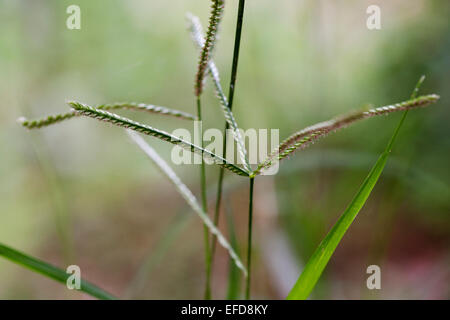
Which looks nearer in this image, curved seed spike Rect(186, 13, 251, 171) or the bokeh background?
curved seed spike Rect(186, 13, 251, 171)

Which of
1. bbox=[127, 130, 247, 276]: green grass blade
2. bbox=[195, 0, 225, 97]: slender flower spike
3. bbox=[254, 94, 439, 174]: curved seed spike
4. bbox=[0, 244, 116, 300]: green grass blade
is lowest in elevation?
bbox=[0, 244, 116, 300]: green grass blade

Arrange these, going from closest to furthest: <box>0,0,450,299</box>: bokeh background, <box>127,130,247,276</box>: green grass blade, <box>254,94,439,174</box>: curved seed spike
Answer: <box>254,94,439,174</box>: curved seed spike, <box>127,130,247,276</box>: green grass blade, <box>0,0,450,299</box>: bokeh background

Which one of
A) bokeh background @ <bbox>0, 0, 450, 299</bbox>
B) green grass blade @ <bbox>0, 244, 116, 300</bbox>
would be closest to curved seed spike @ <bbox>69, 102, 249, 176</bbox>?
green grass blade @ <bbox>0, 244, 116, 300</bbox>

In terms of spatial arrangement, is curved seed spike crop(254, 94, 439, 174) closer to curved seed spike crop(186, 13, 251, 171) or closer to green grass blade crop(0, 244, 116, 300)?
curved seed spike crop(186, 13, 251, 171)

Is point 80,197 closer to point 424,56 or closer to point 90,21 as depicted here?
point 90,21

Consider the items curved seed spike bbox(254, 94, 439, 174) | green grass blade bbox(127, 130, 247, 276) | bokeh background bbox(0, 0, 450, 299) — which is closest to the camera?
curved seed spike bbox(254, 94, 439, 174)

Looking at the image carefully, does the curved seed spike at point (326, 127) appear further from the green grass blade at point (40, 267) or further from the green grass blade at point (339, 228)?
the green grass blade at point (40, 267)

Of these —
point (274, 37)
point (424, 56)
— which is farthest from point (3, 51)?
point (424, 56)
